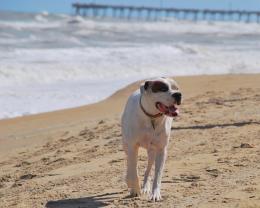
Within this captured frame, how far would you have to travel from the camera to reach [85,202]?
5586 millimetres

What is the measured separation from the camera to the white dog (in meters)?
5.12

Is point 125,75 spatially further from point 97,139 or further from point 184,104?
point 97,139

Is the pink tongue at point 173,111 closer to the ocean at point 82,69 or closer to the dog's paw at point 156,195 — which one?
the dog's paw at point 156,195

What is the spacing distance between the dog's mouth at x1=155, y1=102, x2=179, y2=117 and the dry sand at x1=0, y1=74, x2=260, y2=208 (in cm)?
74

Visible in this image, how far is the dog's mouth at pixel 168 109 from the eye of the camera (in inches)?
198

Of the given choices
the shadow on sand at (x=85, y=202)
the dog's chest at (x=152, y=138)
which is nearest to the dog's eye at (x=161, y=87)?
the dog's chest at (x=152, y=138)

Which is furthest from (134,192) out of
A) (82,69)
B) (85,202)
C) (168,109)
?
(82,69)

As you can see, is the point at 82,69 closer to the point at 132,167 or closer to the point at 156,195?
the point at 132,167

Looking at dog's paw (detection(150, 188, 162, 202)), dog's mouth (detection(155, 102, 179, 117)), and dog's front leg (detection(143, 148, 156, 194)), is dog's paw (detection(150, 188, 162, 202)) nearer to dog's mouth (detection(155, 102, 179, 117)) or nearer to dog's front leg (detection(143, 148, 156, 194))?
dog's front leg (detection(143, 148, 156, 194))

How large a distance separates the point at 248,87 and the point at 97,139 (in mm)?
6306

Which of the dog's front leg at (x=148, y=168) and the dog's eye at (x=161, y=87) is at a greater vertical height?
the dog's eye at (x=161, y=87)

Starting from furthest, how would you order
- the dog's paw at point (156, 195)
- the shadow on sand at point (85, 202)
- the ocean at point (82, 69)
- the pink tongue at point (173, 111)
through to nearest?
the ocean at point (82, 69), the shadow on sand at point (85, 202), the dog's paw at point (156, 195), the pink tongue at point (173, 111)

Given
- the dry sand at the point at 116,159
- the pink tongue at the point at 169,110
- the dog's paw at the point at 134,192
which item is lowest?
the dry sand at the point at 116,159

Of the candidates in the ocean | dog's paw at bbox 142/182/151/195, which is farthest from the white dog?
the ocean
